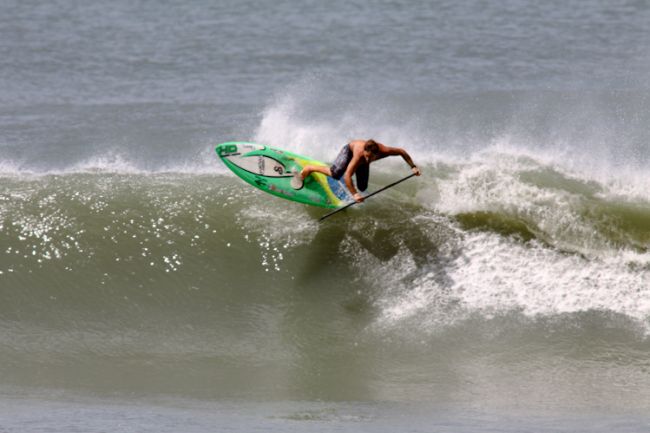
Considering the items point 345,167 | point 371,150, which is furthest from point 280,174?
point 371,150

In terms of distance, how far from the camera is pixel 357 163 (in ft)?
38.1

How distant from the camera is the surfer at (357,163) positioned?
37.7 ft

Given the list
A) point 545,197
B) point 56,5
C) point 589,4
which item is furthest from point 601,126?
point 56,5

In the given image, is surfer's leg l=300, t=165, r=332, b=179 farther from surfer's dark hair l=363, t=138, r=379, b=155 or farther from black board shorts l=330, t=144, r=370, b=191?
surfer's dark hair l=363, t=138, r=379, b=155

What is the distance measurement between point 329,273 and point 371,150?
1663 millimetres

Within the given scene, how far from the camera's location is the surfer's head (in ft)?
37.6

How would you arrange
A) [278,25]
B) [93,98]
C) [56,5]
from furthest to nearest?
[56,5]
[278,25]
[93,98]

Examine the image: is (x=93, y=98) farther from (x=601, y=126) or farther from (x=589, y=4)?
(x=589, y=4)

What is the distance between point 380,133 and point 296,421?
8331 millimetres

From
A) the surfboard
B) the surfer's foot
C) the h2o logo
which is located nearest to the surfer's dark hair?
the surfboard

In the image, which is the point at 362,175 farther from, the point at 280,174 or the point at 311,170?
the point at 280,174

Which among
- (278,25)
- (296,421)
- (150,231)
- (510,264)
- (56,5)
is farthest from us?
(56,5)

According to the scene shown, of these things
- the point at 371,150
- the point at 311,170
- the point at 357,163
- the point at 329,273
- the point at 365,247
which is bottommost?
the point at 329,273

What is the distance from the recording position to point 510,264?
11977mm
